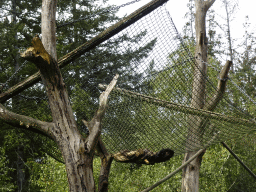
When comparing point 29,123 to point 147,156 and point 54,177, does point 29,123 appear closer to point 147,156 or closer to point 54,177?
point 147,156

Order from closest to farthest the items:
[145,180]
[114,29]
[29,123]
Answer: [29,123], [114,29], [145,180]

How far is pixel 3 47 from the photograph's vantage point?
773 cm

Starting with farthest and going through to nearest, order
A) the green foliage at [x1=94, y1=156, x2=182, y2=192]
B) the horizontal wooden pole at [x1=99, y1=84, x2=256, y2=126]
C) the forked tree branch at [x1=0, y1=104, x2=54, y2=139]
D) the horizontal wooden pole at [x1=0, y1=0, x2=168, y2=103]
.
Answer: the green foliage at [x1=94, y1=156, x2=182, y2=192] < the horizontal wooden pole at [x1=99, y1=84, x2=256, y2=126] < the horizontal wooden pole at [x1=0, y1=0, x2=168, y2=103] < the forked tree branch at [x1=0, y1=104, x2=54, y2=139]

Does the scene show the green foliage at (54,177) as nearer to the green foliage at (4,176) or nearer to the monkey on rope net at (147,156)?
the green foliage at (4,176)

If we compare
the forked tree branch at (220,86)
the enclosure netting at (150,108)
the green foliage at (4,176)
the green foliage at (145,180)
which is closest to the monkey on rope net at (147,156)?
the enclosure netting at (150,108)

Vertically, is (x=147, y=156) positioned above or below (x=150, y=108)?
below

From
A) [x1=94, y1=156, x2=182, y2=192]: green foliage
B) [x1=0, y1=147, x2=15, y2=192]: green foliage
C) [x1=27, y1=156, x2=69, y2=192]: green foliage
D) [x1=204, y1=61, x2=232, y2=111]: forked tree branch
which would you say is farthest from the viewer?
[x1=0, y1=147, x2=15, y2=192]: green foliage

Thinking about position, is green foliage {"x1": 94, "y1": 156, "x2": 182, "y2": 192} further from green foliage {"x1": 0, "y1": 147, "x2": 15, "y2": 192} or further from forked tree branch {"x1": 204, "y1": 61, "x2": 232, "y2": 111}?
forked tree branch {"x1": 204, "y1": 61, "x2": 232, "y2": 111}

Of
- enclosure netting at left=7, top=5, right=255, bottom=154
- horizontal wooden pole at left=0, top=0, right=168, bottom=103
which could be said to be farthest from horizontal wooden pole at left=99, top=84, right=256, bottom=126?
horizontal wooden pole at left=0, top=0, right=168, bottom=103

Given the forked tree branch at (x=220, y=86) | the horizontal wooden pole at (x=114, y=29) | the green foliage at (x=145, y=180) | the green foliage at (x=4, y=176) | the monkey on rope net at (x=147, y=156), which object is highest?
the green foliage at (x=4, y=176)

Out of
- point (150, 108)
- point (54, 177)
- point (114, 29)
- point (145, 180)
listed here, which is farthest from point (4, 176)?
point (114, 29)

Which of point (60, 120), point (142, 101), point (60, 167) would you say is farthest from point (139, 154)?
point (60, 167)

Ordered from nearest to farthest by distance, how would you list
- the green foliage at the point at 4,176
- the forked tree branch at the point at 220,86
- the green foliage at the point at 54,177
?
the forked tree branch at the point at 220,86 → the green foliage at the point at 54,177 → the green foliage at the point at 4,176

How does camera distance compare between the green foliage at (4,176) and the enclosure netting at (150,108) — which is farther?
the green foliage at (4,176)
